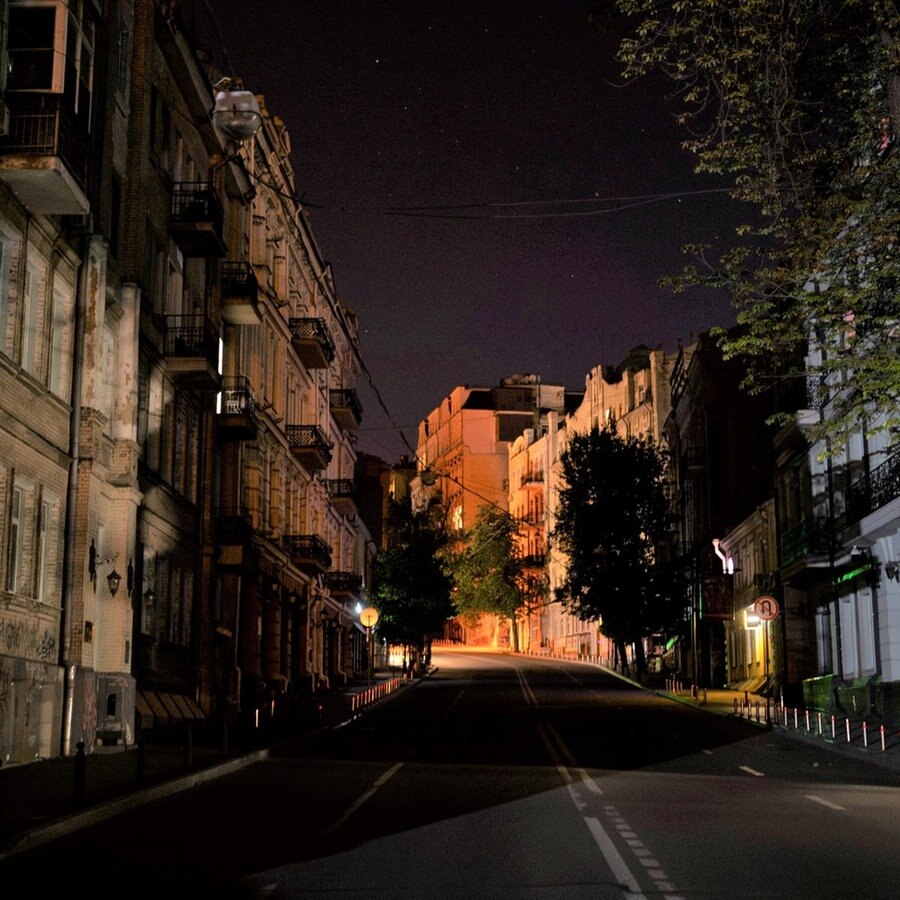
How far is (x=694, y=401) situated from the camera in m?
71.0

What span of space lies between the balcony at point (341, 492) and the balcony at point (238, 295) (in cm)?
2290

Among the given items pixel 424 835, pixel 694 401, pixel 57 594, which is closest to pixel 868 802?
pixel 424 835

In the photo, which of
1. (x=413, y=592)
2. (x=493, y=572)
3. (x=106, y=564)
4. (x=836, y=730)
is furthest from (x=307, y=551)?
(x=493, y=572)

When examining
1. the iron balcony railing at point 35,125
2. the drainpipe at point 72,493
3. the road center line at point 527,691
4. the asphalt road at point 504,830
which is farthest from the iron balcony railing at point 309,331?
the iron balcony railing at point 35,125

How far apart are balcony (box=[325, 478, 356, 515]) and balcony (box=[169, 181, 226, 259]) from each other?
29.1 m

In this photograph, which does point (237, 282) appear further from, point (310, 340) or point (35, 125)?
point (35, 125)

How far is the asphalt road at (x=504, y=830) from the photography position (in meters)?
10.0

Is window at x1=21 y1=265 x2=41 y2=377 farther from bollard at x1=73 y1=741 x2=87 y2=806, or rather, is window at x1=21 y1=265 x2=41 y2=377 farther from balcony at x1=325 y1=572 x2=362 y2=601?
balcony at x1=325 y1=572 x2=362 y2=601

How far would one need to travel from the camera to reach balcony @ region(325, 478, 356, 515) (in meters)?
62.7

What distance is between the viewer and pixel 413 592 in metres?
72.8

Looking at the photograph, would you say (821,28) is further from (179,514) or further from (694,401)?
(694,401)

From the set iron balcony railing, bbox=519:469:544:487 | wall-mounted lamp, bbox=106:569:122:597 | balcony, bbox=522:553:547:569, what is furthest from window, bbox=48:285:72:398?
iron balcony railing, bbox=519:469:544:487

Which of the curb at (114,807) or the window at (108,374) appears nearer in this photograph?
the curb at (114,807)

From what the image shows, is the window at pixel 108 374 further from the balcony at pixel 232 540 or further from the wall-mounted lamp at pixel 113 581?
the balcony at pixel 232 540
